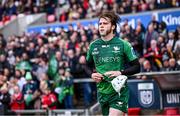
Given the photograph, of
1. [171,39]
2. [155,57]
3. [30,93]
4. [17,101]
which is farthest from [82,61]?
[171,39]

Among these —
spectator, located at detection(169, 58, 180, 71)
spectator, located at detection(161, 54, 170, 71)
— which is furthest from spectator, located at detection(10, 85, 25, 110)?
spectator, located at detection(169, 58, 180, 71)

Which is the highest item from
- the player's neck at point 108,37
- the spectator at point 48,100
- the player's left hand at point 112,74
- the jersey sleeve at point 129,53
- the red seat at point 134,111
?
the player's neck at point 108,37

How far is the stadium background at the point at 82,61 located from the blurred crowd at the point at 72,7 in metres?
0.04

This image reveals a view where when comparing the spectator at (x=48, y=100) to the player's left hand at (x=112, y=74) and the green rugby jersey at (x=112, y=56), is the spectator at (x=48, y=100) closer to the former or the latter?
the green rugby jersey at (x=112, y=56)

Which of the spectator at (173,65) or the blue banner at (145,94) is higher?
the spectator at (173,65)

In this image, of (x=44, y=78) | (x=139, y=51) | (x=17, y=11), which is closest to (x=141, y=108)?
(x=139, y=51)

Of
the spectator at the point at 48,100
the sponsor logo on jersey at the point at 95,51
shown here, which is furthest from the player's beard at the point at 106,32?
the spectator at the point at 48,100

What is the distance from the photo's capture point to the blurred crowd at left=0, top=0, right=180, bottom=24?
2009 cm

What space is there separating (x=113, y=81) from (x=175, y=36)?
8606 mm

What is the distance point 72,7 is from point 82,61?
271 inches

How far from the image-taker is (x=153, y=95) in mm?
14688

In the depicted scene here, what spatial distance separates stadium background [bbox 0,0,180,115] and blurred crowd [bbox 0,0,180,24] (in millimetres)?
36

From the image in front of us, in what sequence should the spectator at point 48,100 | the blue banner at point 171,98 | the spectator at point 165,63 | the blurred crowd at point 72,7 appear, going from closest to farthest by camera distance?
the blue banner at point 171,98 → the spectator at point 165,63 → the spectator at point 48,100 → the blurred crowd at point 72,7

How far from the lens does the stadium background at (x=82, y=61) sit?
1473 cm
